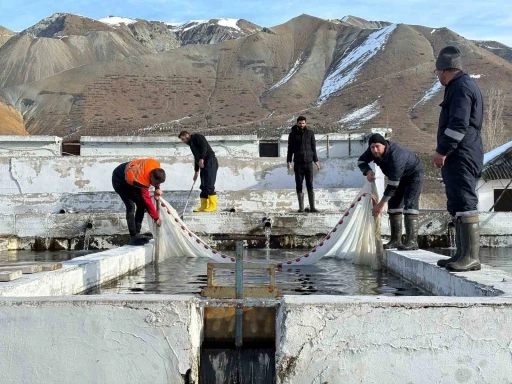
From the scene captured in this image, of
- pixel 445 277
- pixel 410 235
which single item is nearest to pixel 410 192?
pixel 410 235

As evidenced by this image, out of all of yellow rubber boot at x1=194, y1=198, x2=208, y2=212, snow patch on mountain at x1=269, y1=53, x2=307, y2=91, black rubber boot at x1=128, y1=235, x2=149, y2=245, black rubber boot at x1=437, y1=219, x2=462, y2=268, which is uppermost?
snow patch on mountain at x1=269, y1=53, x2=307, y2=91

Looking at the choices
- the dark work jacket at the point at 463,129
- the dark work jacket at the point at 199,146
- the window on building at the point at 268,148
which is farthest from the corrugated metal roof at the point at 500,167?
the dark work jacket at the point at 463,129

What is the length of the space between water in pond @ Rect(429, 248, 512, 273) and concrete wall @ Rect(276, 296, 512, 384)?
14.4ft

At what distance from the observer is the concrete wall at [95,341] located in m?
3.13

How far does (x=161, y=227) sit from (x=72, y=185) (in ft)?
25.6

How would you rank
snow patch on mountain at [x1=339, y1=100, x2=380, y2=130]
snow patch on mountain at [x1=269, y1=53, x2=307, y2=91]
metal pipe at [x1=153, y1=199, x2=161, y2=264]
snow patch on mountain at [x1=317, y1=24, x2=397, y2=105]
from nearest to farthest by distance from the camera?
metal pipe at [x1=153, y1=199, x2=161, y2=264] < snow patch on mountain at [x1=339, y1=100, x2=380, y2=130] < snow patch on mountain at [x1=317, y1=24, x2=397, y2=105] < snow patch on mountain at [x1=269, y1=53, x2=307, y2=91]

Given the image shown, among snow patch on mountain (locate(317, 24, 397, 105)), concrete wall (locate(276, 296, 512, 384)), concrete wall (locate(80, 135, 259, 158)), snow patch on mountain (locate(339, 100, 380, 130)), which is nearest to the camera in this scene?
concrete wall (locate(276, 296, 512, 384))

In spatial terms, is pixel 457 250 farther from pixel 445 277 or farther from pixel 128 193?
pixel 128 193

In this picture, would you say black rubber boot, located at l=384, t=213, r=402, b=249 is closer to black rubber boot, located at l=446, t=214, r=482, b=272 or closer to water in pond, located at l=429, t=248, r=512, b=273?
water in pond, located at l=429, t=248, r=512, b=273

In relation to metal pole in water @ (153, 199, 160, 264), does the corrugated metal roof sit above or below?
above

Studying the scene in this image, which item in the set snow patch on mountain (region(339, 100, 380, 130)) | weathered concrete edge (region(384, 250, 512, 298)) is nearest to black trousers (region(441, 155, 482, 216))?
weathered concrete edge (region(384, 250, 512, 298))

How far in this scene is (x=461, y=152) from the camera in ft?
14.5

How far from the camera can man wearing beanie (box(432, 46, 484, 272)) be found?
4.39m

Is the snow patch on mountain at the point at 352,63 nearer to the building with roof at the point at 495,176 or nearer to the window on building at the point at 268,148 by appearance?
the building with roof at the point at 495,176
